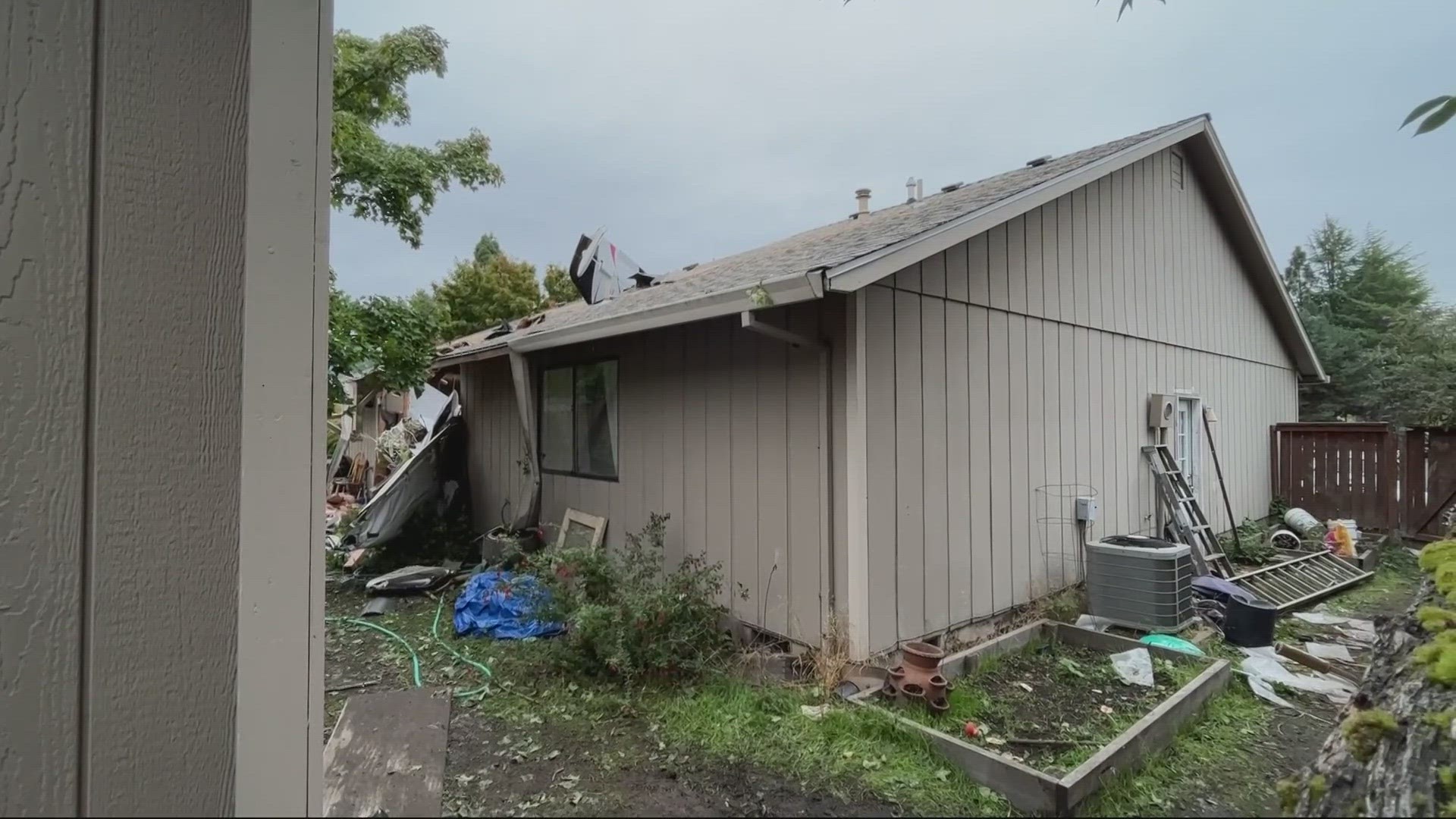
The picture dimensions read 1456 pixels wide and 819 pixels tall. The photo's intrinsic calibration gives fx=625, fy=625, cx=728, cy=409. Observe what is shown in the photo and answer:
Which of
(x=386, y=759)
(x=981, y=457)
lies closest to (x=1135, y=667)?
(x=981, y=457)

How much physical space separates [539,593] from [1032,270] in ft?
15.4

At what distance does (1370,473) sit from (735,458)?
962 cm

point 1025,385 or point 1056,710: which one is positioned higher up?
point 1025,385

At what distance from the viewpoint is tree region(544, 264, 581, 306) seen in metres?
23.7

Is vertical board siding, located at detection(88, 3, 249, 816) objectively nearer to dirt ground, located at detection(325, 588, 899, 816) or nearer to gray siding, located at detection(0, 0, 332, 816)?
gray siding, located at detection(0, 0, 332, 816)

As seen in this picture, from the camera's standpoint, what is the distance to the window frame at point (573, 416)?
5.68 meters

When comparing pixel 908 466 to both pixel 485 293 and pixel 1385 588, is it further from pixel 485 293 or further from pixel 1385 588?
pixel 485 293

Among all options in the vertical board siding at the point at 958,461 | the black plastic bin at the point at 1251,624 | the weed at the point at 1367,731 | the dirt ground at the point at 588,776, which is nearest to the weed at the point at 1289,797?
the weed at the point at 1367,731

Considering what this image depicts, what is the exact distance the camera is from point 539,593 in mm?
4828

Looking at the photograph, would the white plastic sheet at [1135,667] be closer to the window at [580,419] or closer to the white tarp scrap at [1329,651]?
the white tarp scrap at [1329,651]

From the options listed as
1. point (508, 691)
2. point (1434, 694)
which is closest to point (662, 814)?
point (1434, 694)

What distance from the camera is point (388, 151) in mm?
6559

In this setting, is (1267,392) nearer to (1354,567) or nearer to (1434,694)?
(1354,567)

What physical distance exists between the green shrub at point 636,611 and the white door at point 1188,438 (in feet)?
19.2
